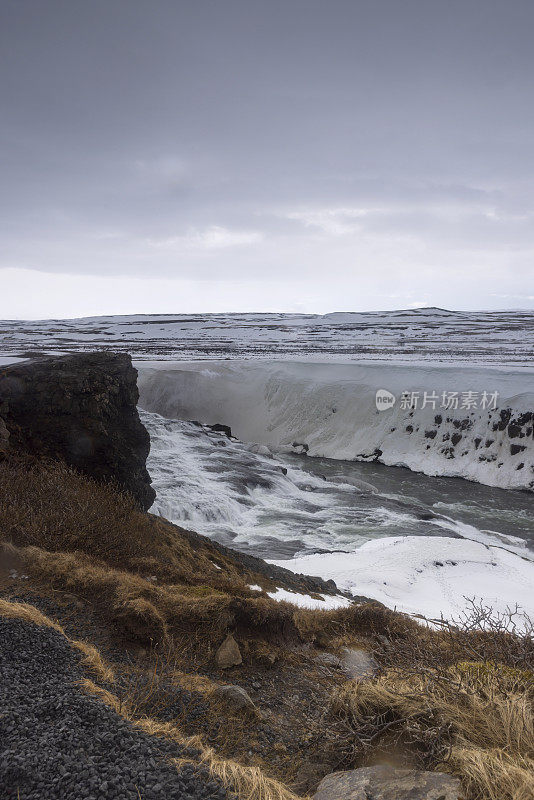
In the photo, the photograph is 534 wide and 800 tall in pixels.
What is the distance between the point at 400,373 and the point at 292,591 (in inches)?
925

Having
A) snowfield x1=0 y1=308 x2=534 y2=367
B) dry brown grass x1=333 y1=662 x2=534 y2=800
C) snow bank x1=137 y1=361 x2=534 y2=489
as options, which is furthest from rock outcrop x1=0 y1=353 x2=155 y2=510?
snowfield x1=0 y1=308 x2=534 y2=367

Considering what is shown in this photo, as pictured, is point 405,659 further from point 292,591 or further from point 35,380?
point 35,380

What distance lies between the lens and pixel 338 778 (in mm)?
2805

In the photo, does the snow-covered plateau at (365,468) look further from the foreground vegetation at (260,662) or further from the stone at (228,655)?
the stone at (228,655)

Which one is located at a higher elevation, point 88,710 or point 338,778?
point 88,710

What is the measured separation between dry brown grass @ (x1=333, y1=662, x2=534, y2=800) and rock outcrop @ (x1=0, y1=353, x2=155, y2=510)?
7.96m

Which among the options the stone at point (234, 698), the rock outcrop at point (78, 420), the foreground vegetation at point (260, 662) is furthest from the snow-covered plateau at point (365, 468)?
the rock outcrop at point (78, 420)

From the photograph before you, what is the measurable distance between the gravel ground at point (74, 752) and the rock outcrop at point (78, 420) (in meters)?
7.37

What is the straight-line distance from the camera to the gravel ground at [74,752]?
2.36 meters

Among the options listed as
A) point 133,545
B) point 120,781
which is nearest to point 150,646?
point 120,781

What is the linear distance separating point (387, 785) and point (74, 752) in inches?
65.2

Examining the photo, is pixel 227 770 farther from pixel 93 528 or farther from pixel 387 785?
pixel 93 528

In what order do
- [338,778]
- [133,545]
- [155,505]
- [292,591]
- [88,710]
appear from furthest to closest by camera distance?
[155,505] < [292,591] < [133,545] < [88,710] < [338,778]

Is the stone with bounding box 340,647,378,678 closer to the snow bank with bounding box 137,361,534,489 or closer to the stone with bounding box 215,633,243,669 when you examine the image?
the stone with bounding box 215,633,243,669
